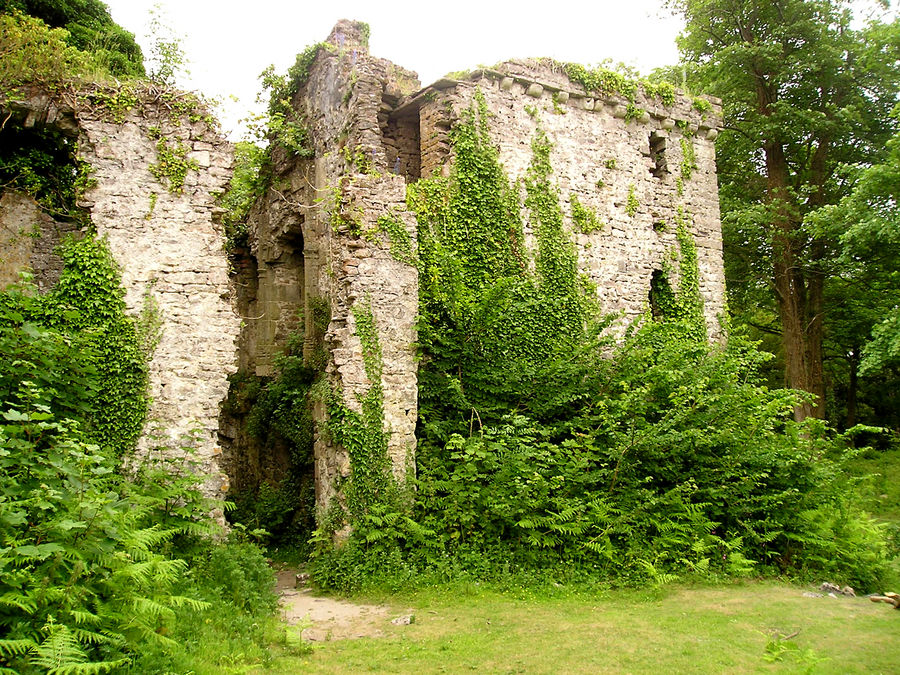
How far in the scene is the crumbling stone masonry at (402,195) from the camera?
9.34 meters

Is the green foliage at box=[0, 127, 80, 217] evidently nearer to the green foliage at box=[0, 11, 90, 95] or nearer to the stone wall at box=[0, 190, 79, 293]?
the stone wall at box=[0, 190, 79, 293]

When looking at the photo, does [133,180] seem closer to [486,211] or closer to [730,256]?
[486,211]

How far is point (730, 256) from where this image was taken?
Answer: 19.7 m

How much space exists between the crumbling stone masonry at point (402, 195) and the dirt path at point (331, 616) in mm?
1476

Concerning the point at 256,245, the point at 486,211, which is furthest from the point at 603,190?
the point at 256,245

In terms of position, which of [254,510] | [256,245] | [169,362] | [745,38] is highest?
A: [745,38]

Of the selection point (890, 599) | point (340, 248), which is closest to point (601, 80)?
point (340, 248)

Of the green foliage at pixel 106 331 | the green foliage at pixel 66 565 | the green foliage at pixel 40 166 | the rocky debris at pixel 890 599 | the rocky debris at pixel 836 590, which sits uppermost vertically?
the green foliage at pixel 40 166

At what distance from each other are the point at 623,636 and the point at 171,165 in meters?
7.47

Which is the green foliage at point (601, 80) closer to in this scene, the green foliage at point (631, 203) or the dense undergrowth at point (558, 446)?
the dense undergrowth at point (558, 446)

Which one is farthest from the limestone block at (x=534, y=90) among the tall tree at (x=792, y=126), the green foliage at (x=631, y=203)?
the tall tree at (x=792, y=126)

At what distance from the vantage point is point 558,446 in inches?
375

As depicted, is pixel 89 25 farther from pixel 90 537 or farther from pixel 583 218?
pixel 90 537

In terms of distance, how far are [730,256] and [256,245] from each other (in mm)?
13415
